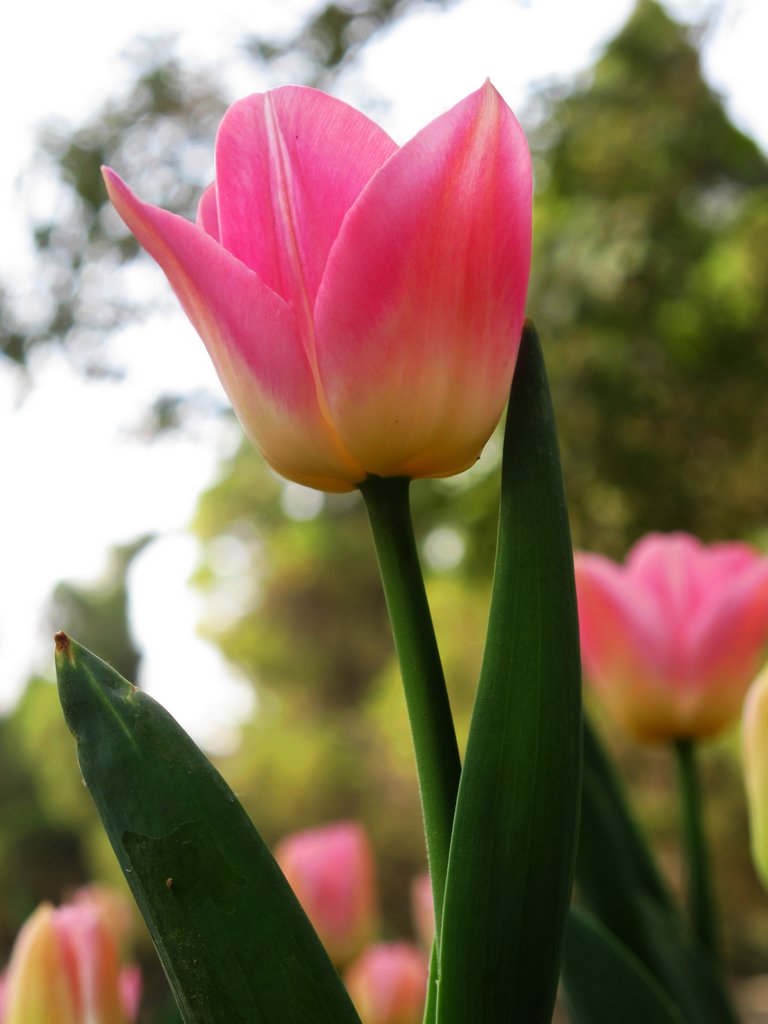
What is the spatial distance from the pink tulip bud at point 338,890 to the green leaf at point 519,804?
459mm

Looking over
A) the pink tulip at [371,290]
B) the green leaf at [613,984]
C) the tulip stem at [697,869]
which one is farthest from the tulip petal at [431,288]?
the tulip stem at [697,869]

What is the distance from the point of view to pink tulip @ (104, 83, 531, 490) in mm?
188

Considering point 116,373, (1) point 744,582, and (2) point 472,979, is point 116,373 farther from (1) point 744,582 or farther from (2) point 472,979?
(2) point 472,979

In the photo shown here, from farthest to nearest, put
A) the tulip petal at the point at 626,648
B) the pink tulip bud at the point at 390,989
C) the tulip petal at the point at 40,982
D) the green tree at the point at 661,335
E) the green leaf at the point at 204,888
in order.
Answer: the green tree at the point at 661,335 → the pink tulip bud at the point at 390,989 → the tulip petal at the point at 626,648 → the tulip petal at the point at 40,982 → the green leaf at the point at 204,888

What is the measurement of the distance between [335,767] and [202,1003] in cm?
355

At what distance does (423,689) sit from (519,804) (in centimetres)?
3

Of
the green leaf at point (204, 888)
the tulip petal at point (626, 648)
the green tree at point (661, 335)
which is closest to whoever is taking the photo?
the green leaf at point (204, 888)

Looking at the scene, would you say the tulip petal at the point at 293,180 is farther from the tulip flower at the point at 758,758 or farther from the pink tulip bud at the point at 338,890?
the pink tulip bud at the point at 338,890

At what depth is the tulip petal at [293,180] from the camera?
0.20m

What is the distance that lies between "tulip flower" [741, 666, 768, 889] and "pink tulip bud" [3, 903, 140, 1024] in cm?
20

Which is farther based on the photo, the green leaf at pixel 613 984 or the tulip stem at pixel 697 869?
the tulip stem at pixel 697 869

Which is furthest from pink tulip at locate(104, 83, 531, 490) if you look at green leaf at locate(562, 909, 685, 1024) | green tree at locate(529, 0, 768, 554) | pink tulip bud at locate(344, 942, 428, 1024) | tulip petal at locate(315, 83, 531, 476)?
green tree at locate(529, 0, 768, 554)

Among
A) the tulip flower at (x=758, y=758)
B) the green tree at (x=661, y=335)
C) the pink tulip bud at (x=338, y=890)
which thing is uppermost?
the green tree at (x=661, y=335)

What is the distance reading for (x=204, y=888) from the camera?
0.18 meters
